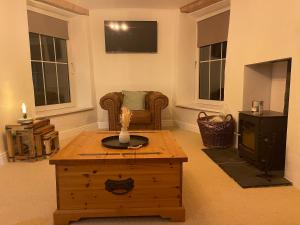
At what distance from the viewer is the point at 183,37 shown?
4543mm

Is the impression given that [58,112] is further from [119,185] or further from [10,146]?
[119,185]

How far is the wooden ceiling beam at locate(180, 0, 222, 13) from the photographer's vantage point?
3.84 meters

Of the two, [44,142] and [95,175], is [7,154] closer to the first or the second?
[44,142]

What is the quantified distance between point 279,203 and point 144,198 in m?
1.10

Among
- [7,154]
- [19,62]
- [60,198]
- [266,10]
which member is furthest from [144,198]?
[19,62]

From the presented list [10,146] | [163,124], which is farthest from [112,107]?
[10,146]

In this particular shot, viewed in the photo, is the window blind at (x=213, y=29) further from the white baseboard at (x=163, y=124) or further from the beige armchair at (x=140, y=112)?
the white baseboard at (x=163, y=124)

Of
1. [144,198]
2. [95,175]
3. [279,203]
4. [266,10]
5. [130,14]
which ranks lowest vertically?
[279,203]

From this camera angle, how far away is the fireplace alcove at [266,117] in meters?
2.32

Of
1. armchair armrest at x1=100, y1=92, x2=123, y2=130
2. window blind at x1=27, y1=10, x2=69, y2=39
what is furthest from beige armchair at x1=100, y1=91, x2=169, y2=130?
window blind at x1=27, y1=10, x2=69, y2=39

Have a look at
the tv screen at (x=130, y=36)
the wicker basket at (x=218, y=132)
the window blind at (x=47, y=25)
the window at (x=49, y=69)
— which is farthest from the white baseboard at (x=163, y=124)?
the window blind at (x=47, y=25)

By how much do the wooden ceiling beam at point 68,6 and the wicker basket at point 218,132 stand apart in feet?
10.1

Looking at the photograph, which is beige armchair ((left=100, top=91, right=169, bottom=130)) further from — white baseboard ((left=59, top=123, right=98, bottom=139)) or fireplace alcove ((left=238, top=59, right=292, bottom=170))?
fireplace alcove ((left=238, top=59, right=292, bottom=170))

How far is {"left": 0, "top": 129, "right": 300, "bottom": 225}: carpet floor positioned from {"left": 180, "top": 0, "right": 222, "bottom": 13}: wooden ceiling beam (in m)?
2.82
